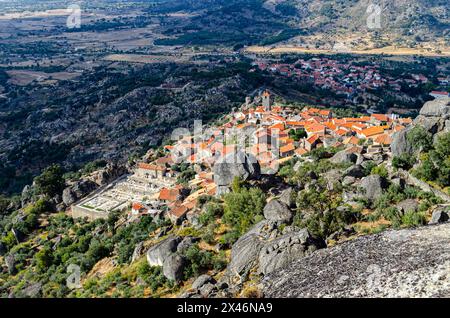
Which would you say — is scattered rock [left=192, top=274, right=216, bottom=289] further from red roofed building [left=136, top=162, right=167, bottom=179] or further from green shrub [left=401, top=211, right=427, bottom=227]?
red roofed building [left=136, top=162, right=167, bottom=179]

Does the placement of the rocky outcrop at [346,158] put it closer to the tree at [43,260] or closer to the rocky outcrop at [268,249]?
the rocky outcrop at [268,249]

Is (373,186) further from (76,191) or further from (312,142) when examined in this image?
(76,191)

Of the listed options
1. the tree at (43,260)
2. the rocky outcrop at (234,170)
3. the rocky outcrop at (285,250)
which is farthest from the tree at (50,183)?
the rocky outcrop at (285,250)

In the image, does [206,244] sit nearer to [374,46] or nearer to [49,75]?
[49,75]

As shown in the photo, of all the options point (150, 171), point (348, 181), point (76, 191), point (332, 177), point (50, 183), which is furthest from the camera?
point (150, 171)

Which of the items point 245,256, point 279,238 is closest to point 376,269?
point 279,238

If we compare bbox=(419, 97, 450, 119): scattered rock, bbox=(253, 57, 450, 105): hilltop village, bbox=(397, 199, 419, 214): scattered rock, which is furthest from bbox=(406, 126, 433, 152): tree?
bbox=(253, 57, 450, 105): hilltop village
